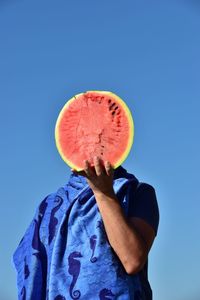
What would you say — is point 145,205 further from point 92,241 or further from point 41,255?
point 41,255

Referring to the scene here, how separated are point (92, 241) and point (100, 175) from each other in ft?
1.23

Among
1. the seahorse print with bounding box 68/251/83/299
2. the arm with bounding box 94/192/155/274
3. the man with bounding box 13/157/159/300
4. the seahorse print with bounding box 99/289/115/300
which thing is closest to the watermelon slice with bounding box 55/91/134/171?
the man with bounding box 13/157/159/300

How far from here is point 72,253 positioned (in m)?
2.90

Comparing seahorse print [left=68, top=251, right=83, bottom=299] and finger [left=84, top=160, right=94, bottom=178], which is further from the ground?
finger [left=84, top=160, right=94, bottom=178]

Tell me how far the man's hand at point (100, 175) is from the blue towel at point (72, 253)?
25cm

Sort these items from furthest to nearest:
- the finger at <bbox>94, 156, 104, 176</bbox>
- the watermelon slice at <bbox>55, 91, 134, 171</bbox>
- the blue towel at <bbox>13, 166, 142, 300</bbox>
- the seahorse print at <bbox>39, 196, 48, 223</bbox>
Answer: the seahorse print at <bbox>39, 196, 48, 223</bbox>, the watermelon slice at <bbox>55, 91, 134, 171</bbox>, the blue towel at <bbox>13, 166, 142, 300</bbox>, the finger at <bbox>94, 156, 104, 176</bbox>

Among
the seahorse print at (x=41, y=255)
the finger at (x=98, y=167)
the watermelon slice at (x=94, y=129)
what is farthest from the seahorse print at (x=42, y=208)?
the finger at (x=98, y=167)

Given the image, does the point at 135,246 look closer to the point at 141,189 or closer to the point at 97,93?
the point at 141,189

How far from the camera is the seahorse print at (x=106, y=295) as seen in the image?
2.76m

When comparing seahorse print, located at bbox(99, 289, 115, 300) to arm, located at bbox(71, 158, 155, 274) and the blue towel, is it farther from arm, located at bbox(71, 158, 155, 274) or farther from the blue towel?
arm, located at bbox(71, 158, 155, 274)

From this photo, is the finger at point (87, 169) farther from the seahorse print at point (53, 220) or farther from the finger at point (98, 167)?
the seahorse print at point (53, 220)

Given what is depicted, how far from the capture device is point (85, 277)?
9.23 ft

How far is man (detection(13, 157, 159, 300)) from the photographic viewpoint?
2.71 meters

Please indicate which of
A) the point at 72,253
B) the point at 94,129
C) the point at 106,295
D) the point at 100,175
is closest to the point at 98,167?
the point at 100,175
